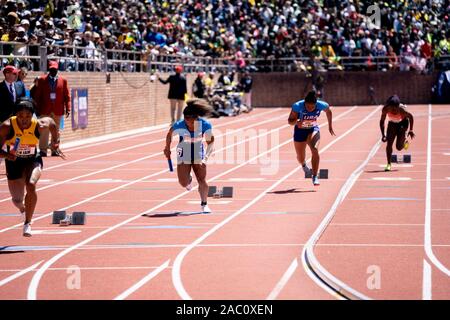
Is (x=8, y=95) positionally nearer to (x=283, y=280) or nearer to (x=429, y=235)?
(x=429, y=235)

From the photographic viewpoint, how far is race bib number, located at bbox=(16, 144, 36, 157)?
14828mm

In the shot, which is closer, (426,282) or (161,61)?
(426,282)

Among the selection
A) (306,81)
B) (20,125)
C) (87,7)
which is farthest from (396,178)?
(306,81)

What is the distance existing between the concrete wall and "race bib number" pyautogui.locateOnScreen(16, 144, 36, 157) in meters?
14.3

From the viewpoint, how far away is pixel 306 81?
198 ft

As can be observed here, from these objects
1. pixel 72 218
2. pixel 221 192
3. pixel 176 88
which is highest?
pixel 176 88

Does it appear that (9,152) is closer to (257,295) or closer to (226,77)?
(257,295)

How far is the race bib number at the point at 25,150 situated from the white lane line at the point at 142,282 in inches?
110

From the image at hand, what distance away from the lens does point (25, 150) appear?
14.9 metres

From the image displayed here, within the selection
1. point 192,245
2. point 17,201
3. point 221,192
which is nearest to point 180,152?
point 221,192

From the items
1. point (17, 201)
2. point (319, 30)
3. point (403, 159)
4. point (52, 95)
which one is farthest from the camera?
point (319, 30)

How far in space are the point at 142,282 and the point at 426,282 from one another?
104 inches

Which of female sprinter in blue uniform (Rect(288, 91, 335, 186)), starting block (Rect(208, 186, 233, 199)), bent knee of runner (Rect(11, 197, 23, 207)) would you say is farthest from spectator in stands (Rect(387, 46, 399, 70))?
bent knee of runner (Rect(11, 197, 23, 207))

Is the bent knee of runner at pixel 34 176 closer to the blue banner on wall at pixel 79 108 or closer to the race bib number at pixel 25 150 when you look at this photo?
the race bib number at pixel 25 150
